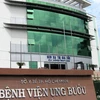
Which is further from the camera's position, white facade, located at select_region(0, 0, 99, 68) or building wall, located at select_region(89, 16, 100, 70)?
building wall, located at select_region(89, 16, 100, 70)

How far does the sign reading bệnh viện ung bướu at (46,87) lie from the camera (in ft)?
37.7

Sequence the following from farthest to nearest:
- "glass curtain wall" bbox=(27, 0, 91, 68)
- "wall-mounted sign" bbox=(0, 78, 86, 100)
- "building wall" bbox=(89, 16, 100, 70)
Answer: "building wall" bbox=(89, 16, 100, 70) < "glass curtain wall" bbox=(27, 0, 91, 68) < "wall-mounted sign" bbox=(0, 78, 86, 100)

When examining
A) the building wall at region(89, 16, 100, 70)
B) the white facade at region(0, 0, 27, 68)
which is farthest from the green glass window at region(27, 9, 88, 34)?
the building wall at region(89, 16, 100, 70)

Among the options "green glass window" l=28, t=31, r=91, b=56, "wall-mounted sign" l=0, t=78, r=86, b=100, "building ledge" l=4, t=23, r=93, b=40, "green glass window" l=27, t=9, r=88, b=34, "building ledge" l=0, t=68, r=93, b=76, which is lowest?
"wall-mounted sign" l=0, t=78, r=86, b=100

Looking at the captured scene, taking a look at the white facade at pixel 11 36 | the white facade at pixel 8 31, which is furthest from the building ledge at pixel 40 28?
the white facade at pixel 8 31

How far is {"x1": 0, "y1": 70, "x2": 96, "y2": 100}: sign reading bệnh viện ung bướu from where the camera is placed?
1148 centimetres

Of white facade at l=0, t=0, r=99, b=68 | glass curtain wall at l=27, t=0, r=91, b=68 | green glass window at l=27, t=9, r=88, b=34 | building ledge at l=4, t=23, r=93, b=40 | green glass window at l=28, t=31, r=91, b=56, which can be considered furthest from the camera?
green glass window at l=27, t=9, r=88, b=34

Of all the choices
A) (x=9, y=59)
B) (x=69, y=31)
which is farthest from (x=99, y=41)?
(x=9, y=59)

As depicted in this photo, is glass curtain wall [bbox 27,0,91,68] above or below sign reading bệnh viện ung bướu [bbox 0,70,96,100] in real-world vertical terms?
above

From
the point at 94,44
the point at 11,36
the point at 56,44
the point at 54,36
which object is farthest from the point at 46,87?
the point at 94,44

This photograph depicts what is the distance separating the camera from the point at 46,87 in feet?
41.8

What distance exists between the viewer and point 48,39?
3525 centimetres

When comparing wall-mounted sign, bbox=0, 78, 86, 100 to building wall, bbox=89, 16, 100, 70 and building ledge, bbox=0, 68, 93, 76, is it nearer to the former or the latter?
building ledge, bbox=0, 68, 93, 76

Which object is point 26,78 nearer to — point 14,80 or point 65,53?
point 14,80
